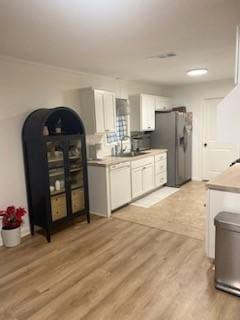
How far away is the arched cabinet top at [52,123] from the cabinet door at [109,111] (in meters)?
0.67

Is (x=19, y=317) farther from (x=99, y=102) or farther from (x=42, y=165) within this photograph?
(x=99, y=102)

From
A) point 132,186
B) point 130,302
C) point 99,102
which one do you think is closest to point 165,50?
point 99,102

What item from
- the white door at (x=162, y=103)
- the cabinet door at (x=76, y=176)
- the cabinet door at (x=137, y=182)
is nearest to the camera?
the cabinet door at (x=76, y=176)

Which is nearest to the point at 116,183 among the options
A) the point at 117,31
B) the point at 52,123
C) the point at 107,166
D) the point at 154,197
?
the point at 107,166

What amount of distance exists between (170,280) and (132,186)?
230cm

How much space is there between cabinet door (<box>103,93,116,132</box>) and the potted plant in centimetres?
198

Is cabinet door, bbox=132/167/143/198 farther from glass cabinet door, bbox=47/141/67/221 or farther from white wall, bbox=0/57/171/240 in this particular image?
white wall, bbox=0/57/171/240

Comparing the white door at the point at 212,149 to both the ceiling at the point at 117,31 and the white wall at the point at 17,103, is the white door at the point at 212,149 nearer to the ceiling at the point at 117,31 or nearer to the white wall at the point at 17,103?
the ceiling at the point at 117,31

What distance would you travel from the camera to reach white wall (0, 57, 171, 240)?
3162mm

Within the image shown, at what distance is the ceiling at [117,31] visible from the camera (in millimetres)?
1812

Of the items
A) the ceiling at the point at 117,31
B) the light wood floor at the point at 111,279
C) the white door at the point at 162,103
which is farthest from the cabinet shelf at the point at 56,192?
the white door at the point at 162,103

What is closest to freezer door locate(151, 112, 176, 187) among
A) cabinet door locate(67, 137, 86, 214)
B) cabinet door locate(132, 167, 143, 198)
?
cabinet door locate(132, 167, 143, 198)

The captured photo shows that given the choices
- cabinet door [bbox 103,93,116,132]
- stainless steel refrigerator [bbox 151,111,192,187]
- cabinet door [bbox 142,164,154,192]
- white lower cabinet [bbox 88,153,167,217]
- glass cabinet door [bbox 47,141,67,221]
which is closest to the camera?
glass cabinet door [bbox 47,141,67,221]

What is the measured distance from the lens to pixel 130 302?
2100 millimetres
